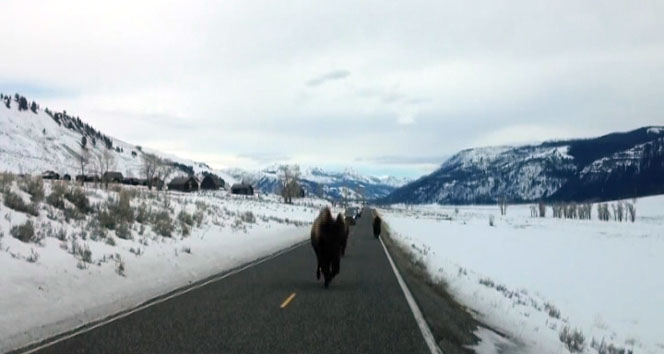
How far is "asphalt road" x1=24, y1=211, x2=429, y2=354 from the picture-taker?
7.78m

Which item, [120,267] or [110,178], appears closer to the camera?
[120,267]

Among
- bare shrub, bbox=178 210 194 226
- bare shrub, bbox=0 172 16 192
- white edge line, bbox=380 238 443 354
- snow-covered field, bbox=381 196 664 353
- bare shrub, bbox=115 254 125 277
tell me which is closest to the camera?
white edge line, bbox=380 238 443 354

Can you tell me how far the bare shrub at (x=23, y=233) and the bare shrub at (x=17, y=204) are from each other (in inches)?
103

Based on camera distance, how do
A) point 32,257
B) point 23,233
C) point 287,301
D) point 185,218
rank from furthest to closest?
point 185,218
point 23,233
point 32,257
point 287,301

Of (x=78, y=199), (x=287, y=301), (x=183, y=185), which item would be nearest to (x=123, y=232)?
(x=78, y=199)

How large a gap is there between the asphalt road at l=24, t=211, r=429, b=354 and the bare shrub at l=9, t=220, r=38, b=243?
13.6 feet

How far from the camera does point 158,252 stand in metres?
18.1

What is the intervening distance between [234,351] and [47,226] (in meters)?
10.4

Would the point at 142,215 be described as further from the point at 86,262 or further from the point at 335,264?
the point at 335,264

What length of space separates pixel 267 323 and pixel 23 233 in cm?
735

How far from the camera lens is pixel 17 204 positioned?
15945 millimetres

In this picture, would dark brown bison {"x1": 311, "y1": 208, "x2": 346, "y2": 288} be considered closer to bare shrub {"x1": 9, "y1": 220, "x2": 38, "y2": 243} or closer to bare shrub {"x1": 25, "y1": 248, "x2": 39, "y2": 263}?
bare shrub {"x1": 25, "y1": 248, "x2": 39, "y2": 263}

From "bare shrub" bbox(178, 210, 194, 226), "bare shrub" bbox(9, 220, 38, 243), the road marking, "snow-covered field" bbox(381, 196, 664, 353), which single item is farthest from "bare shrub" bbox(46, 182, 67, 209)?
"snow-covered field" bbox(381, 196, 664, 353)

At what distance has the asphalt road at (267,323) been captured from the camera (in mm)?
7781
